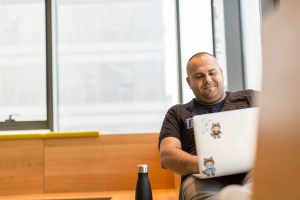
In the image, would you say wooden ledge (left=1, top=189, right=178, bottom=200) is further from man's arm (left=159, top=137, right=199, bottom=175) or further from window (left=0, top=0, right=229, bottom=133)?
window (left=0, top=0, right=229, bottom=133)

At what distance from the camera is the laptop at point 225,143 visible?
1.41 m

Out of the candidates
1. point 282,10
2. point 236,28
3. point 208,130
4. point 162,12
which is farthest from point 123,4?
point 282,10

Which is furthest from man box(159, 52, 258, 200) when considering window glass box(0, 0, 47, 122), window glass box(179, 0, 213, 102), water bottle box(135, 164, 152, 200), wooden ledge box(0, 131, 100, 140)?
window glass box(0, 0, 47, 122)

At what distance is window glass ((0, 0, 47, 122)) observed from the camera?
3279 millimetres

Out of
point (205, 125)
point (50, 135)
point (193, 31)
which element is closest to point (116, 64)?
point (193, 31)

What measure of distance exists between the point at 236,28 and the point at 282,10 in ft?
7.26

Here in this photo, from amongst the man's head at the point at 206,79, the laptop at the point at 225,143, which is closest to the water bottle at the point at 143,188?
the man's head at the point at 206,79

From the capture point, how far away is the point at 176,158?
5.54 feet

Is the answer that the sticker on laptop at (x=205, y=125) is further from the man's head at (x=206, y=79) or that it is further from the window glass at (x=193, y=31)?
→ the window glass at (x=193, y=31)

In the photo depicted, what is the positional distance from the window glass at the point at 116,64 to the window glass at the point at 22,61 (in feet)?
0.56

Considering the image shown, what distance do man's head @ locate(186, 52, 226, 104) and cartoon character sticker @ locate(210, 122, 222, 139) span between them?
0.52m

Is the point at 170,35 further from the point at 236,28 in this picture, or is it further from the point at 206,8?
the point at 236,28

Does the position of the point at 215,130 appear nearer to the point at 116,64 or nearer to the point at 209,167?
the point at 209,167

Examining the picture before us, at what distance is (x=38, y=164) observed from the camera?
285 centimetres
